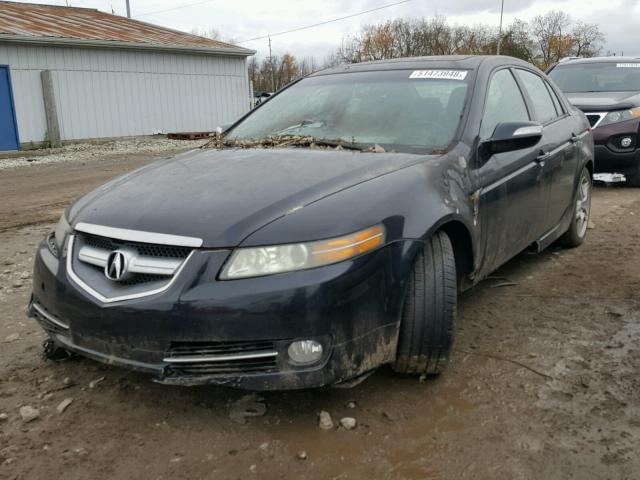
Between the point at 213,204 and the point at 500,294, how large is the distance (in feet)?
7.87

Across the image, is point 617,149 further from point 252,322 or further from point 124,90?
point 124,90

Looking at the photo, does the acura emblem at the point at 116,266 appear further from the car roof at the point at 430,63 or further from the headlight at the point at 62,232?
the car roof at the point at 430,63

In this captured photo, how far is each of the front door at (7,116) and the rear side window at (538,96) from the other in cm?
1516

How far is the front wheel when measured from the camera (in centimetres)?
508

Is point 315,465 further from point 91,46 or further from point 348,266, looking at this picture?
point 91,46

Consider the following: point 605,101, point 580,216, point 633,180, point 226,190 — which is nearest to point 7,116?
point 605,101

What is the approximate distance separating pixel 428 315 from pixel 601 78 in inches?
318

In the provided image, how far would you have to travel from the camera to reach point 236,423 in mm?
2596

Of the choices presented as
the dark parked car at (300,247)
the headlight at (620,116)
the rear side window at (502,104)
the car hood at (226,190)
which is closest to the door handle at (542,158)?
the rear side window at (502,104)

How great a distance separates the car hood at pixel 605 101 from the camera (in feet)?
26.8

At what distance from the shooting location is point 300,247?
91.5 inches

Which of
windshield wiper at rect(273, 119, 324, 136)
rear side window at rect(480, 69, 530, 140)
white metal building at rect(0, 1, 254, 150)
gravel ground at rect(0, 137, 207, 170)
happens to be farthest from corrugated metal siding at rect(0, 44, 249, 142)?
rear side window at rect(480, 69, 530, 140)

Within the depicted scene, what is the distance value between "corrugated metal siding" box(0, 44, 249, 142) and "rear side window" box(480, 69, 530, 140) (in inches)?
618

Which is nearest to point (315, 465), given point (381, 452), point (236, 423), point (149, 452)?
point (381, 452)
